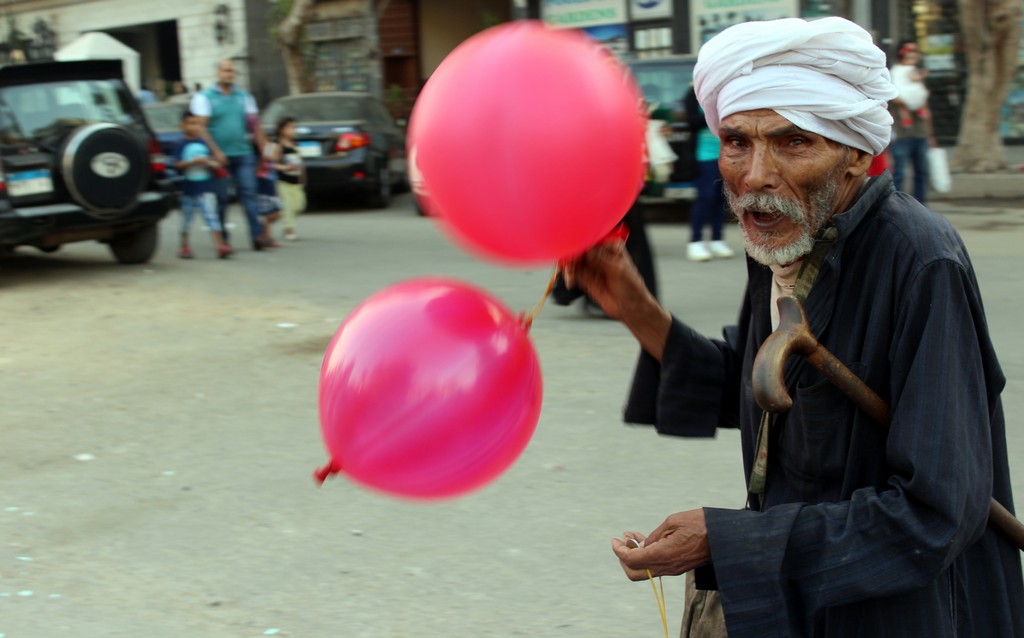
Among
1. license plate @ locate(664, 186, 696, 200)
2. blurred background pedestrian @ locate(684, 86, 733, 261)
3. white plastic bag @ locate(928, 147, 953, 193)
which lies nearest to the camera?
blurred background pedestrian @ locate(684, 86, 733, 261)

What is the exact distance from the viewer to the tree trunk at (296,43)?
68.9ft

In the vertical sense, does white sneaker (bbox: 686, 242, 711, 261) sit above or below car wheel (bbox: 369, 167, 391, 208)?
below

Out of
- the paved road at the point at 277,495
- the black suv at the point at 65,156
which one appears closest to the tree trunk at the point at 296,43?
the black suv at the point at 65,156

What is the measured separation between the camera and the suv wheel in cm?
993

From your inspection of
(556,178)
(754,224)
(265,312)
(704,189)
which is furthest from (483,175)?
(704,189)

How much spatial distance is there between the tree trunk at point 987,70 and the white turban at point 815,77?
13.5 m

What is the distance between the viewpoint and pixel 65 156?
992 centimetres

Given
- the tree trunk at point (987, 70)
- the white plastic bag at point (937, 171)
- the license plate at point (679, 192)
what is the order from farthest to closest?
the tree trunk at point (987, 70), the license plate at point (679, 192), the white plastic bag at point (937, 171)

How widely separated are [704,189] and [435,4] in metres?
17.8

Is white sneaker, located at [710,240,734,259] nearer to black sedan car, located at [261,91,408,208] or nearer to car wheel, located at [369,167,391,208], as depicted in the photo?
black sedan car, located at [261,91,408,208]

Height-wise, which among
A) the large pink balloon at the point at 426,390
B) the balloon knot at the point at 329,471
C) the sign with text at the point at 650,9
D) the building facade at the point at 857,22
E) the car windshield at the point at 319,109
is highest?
the sign with text at the point at 650,9

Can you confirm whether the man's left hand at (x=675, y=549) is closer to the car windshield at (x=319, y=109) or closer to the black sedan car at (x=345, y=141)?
the black sedan car at (x=345, y=141)

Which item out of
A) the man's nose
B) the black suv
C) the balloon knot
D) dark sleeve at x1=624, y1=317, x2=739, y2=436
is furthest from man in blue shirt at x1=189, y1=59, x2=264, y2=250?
the man's nose

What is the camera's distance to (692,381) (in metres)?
2.24
